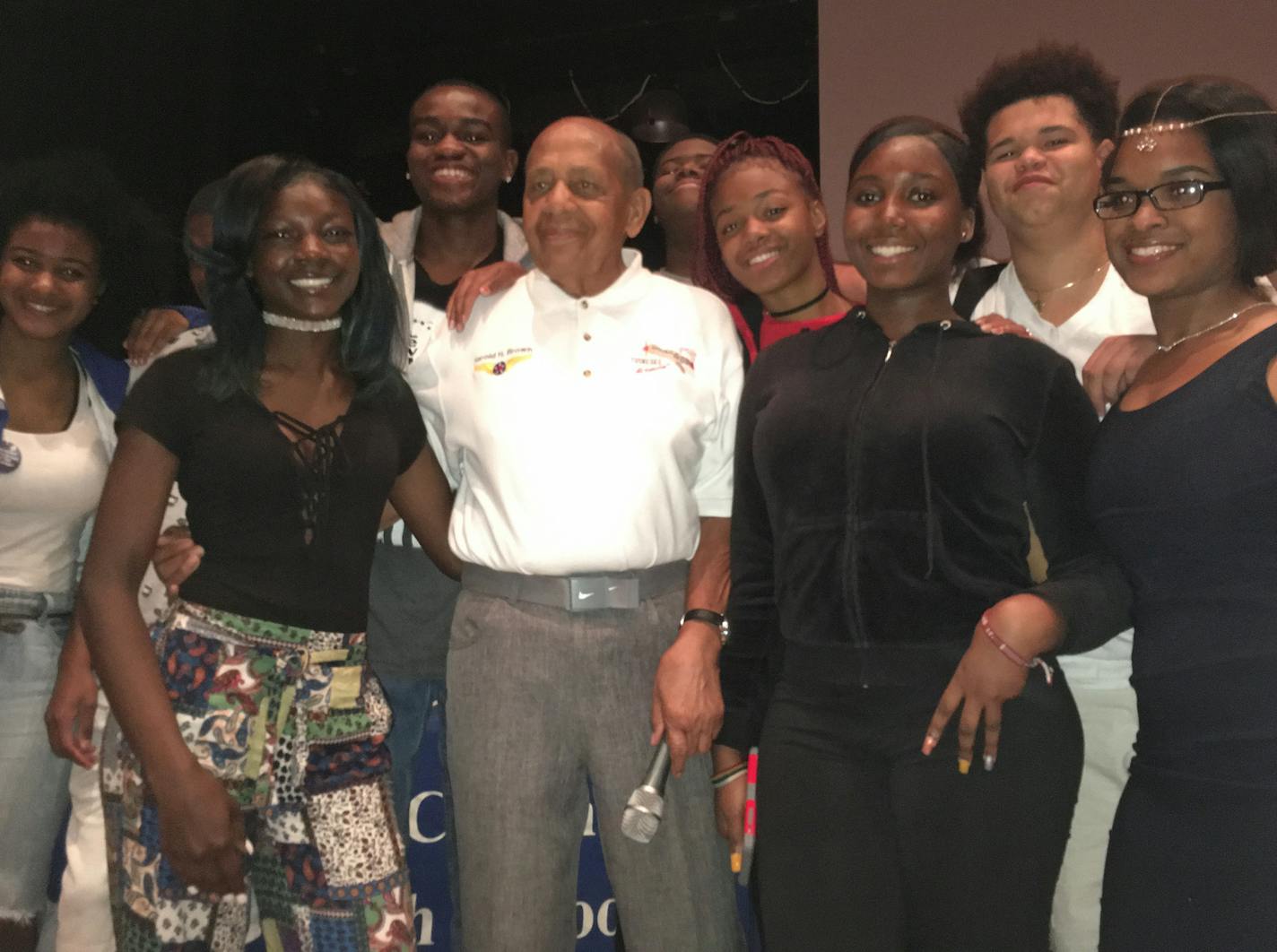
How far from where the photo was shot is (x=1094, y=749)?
82.0 inches

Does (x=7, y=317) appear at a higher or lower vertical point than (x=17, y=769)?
higher

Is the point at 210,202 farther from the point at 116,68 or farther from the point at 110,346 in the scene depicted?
the point at 116,68

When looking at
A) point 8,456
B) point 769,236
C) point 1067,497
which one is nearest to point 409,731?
point 8,456

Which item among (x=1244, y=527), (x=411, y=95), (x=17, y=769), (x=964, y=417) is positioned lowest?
(x=17, y=769)

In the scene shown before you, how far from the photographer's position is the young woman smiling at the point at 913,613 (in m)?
1.61

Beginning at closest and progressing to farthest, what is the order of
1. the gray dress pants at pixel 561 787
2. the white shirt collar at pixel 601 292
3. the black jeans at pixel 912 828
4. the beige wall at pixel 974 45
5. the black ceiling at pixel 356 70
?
1. the black jeans at pixel 912 828
2. the gray dress pants at pixel 561 787
3. the white shirt collar at pixel 601 292
4. the beige wall at pixel 974 45
5. the black ceiling at pixel 356 70

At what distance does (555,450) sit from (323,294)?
0.51 metres

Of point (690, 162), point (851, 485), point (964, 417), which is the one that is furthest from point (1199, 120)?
point (690, 162)

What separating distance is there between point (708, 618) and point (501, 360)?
62cm

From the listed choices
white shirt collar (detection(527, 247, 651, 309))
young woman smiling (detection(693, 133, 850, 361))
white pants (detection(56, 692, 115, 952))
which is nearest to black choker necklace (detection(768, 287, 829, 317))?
young woman smiling (detection(693, 133, 850, 361))

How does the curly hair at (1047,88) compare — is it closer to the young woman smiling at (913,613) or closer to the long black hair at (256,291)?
the young woman smiling at (913,613)

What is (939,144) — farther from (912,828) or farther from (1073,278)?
(912,828)

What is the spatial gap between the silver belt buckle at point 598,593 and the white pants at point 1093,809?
2.78 ft

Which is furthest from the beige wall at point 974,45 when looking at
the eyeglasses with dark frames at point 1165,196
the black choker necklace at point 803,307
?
the eyeglasses with dark frames at point 1165,196
